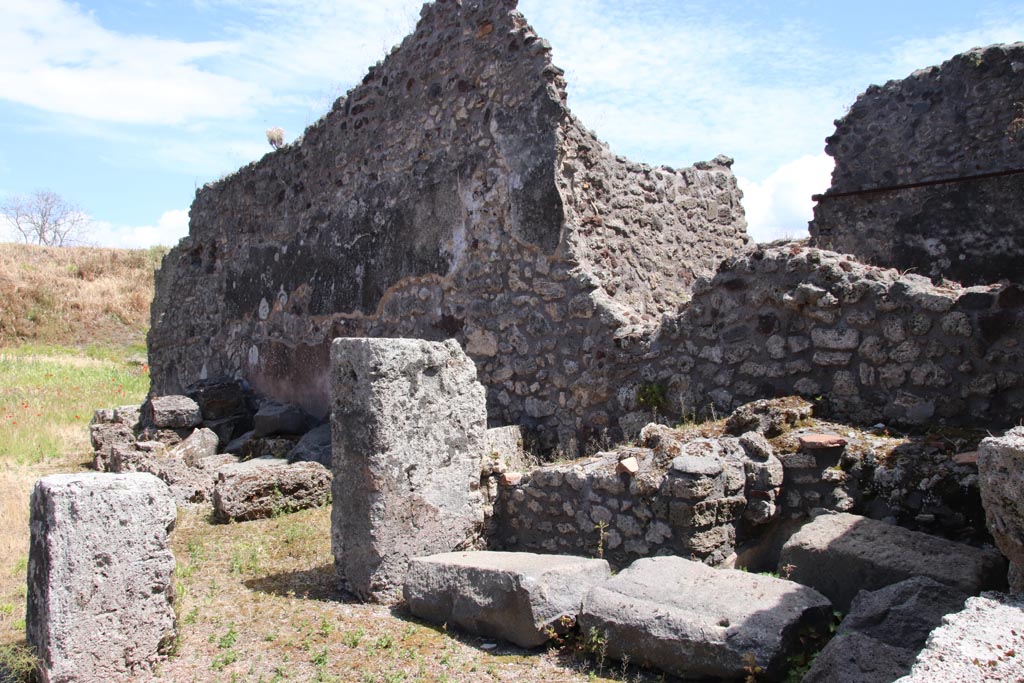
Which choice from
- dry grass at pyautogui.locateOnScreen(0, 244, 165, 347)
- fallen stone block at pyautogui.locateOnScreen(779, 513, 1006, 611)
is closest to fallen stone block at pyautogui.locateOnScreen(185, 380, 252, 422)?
fallen stone block at pyautogui.locateOnScreen(779, 513, 1006, 611)

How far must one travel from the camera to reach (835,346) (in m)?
5.28

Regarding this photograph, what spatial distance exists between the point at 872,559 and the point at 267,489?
5183 millimetres

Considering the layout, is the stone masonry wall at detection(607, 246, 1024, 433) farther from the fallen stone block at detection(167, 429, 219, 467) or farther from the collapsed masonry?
the fallen stone block at detection(167, 429, 219, 467)

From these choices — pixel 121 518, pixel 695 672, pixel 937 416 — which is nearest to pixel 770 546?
pixel 937 416

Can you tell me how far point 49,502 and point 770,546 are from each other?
149 inches

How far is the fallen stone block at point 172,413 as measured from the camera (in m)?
9.82

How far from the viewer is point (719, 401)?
19.2 ft

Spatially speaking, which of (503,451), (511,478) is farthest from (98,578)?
(503,451)

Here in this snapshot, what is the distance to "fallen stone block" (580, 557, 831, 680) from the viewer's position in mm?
3326

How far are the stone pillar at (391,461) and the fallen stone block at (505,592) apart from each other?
0.96 feet

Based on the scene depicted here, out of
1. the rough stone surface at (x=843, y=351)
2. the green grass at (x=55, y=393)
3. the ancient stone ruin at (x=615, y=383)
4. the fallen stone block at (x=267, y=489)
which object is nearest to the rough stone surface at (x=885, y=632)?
the ancient stone ruin at (x=615, y=383)

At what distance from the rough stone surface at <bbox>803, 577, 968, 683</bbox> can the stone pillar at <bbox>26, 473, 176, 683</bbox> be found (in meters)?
2.96

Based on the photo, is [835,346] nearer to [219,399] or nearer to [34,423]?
[219,399]

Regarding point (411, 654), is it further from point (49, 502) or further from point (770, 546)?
point (770, 546)
